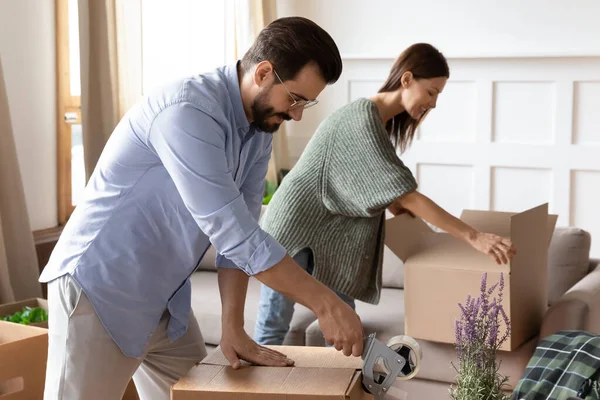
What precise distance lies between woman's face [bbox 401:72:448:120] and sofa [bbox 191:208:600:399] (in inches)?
28.1

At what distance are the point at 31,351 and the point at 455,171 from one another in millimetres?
2435

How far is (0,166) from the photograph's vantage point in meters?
2.92

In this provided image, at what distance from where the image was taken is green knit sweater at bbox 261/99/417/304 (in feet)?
7.57

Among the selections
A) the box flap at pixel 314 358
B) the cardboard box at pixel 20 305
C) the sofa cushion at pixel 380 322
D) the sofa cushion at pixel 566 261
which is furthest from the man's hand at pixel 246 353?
the sofa cushion at pixel 566 261

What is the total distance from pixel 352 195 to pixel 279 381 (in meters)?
1.04

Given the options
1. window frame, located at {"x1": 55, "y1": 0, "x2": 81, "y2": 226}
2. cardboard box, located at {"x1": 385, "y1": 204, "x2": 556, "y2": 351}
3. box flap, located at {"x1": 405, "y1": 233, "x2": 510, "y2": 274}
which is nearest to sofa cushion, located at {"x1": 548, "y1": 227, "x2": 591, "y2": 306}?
cardboard box, located at {"x1": 385, "y1": 204, "x2": 556, "y2": 351}

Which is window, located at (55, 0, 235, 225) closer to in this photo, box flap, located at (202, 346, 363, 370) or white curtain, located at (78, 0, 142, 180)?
white curtain, located at (78, 0, 142, 180)

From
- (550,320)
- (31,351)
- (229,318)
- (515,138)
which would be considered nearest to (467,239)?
(550,320)

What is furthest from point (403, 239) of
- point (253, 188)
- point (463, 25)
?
point (463, 25)

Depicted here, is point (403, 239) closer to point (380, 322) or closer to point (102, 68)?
point (380, 322)

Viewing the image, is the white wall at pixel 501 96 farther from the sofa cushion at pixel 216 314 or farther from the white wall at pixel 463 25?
the sofa cushion at pixel 216 314

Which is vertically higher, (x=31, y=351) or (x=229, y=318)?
(x=229, y=318)

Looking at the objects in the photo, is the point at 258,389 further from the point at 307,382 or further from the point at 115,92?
the point at 115,92

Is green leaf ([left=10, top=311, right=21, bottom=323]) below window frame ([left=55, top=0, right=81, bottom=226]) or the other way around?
below
